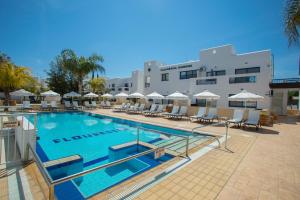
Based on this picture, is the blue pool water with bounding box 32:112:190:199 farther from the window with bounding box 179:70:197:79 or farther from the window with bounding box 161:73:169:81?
the window with bounding box 161:73:169:81

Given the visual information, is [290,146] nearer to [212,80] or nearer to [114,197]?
[114,197]

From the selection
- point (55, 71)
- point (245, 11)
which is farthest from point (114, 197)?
point (55, 71)

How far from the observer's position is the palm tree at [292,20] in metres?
5.47

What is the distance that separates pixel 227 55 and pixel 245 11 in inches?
410

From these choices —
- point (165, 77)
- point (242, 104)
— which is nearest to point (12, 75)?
point (165, 77)

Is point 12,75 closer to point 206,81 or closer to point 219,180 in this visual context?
point 219,180

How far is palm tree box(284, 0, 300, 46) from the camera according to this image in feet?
18.0

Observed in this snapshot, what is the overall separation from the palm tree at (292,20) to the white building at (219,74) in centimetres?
1341

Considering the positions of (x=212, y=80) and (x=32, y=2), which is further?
(x=212, y=80)

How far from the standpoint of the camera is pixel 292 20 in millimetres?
5660

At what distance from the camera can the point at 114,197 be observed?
8.63 feet

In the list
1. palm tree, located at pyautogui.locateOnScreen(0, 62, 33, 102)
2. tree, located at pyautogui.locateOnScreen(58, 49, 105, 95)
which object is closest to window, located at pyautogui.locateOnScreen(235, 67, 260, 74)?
tree, located at pyautogui.locateOnScreen(58, 49, 105, 95)

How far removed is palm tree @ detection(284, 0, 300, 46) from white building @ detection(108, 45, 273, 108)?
13.4m

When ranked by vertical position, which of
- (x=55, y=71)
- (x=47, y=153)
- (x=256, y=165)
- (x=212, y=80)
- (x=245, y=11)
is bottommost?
(x=47, y=153)
